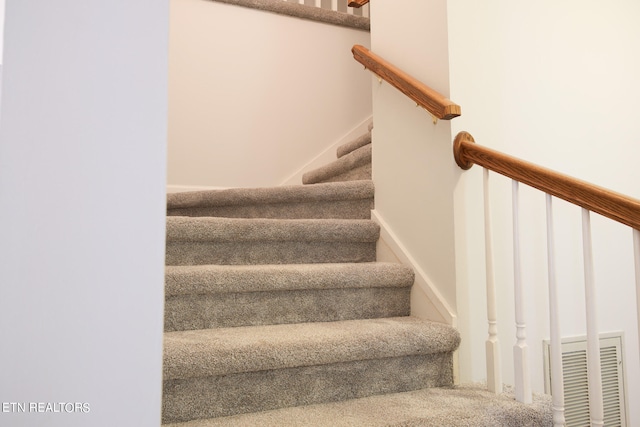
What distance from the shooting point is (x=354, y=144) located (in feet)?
9.44

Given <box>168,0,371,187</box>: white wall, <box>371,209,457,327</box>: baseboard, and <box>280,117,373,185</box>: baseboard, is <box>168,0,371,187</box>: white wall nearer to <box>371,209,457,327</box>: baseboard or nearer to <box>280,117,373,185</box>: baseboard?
<box>280,117,373,185</box>: baseboard

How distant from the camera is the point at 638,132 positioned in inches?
87.8

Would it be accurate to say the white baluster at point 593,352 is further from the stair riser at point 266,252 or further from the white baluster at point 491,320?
the stair riser at point 266,252

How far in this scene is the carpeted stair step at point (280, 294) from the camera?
161 centimetres

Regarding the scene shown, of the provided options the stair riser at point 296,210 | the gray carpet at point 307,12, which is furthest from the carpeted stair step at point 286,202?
the gray carpet at point 307,12

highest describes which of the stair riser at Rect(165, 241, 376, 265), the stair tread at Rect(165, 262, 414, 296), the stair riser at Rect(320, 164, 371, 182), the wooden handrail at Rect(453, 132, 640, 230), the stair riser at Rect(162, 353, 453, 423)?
the stair riser at Rect(320, 164, 371, 182)

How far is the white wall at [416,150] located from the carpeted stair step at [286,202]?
0.12 metres

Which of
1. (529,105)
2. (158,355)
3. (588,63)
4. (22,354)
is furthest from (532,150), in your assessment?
(22,354)

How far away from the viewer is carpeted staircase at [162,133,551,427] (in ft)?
4.45

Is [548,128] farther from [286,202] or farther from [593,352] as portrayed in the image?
[286,202]

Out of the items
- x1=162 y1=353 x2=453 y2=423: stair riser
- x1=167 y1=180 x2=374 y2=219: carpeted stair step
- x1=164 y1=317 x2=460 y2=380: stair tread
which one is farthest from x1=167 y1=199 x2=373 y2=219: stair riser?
x1=162 y1=353 x2=453 y2=423: stair riser

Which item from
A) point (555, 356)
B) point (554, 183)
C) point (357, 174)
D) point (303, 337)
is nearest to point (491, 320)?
point (555, 356)

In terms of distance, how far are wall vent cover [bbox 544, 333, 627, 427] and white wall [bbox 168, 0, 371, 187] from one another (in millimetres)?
1896

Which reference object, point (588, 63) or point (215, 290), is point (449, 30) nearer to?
point (588, 63)
